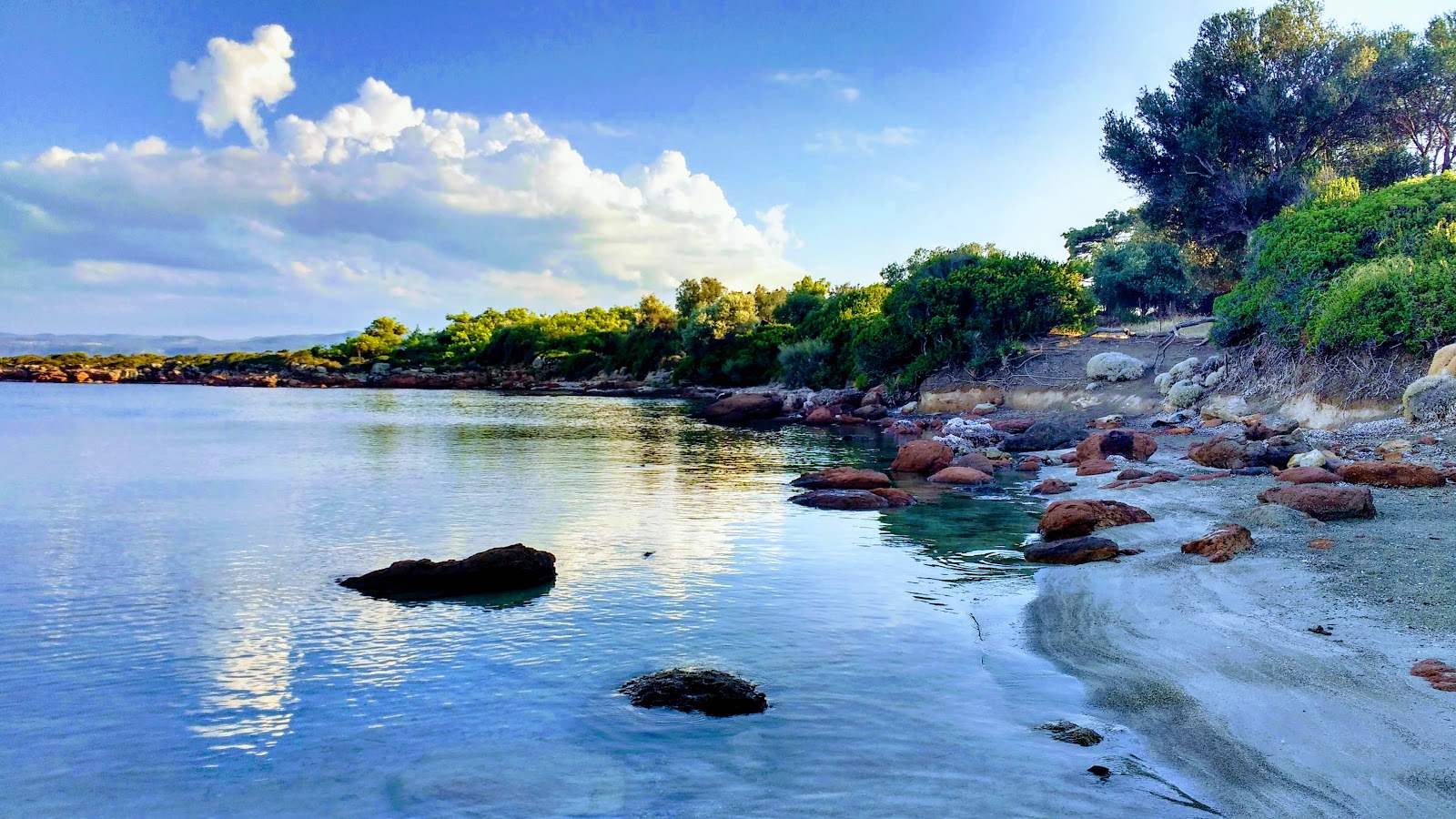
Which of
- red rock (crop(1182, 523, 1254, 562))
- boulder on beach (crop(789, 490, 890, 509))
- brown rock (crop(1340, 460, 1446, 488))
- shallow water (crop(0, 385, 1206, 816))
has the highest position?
brown rock (crop(1340, 460, 1446, 488))

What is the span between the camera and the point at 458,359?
13388 centimetres

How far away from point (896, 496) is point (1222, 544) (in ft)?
29.0

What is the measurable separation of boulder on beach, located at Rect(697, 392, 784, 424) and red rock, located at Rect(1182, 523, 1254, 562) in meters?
39.4

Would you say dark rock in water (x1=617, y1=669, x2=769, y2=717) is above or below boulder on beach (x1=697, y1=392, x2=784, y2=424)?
below

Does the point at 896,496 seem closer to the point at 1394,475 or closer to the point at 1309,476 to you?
the point at 1309,476

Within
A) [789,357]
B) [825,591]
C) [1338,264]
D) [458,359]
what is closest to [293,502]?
[825,591]

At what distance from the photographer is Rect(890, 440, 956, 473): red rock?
25.6 m

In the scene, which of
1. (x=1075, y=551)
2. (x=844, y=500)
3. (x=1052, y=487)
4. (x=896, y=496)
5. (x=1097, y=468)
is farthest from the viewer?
(x=1097, y=468)

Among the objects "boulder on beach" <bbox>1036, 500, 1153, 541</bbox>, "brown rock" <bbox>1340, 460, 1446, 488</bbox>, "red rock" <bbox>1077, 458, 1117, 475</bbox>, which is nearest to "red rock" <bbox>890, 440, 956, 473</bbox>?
"red rock" <bbox>1077, 458, 1117, 475</bbox>

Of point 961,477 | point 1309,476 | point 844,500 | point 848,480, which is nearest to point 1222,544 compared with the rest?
point 1309,476

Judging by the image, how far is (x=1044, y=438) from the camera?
98.1ft

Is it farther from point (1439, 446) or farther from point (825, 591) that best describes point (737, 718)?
point (1439, 446)

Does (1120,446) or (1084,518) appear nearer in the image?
(1084,518)

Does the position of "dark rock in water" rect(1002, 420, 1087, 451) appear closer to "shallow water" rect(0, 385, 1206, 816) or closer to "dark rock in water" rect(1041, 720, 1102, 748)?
"shallow water" rect(0, 385, 1206, 816)
